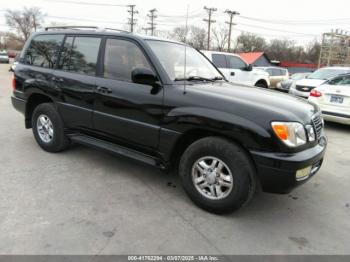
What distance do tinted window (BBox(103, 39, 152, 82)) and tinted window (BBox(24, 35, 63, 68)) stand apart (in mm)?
1100

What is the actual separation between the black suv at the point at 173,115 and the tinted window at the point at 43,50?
2 centimetres

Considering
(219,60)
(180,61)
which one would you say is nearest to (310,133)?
(180,61)

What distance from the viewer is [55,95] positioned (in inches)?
173

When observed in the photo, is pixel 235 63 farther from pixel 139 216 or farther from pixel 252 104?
pixel 139 216

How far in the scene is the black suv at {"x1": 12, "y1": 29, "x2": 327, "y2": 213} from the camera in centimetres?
282

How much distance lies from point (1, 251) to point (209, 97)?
2335mm

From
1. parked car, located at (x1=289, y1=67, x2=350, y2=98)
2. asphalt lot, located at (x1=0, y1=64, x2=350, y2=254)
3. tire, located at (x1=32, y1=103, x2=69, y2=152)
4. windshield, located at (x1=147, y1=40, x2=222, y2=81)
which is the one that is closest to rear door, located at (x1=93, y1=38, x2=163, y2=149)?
windshield, located at (x1=147, y1=40, x2=222, y2=81)

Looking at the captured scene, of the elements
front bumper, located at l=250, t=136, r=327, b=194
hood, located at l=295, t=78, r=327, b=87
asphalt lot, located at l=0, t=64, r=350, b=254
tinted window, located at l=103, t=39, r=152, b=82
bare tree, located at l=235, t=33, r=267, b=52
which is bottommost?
asphalt lot, located at l=0, t=64, r=350, b=254

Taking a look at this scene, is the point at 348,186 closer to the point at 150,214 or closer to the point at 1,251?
the point at 150,214

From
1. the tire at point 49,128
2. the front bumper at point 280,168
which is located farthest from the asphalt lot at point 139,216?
the front bumper at point 280,168

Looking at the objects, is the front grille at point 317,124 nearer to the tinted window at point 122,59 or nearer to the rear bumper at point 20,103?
the tinted window at point 122,59

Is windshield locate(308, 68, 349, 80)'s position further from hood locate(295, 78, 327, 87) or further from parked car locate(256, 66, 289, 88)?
parked car locate(256, 66, 289, 88)

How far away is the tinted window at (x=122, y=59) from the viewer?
11.8 feet

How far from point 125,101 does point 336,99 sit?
18.8ft
